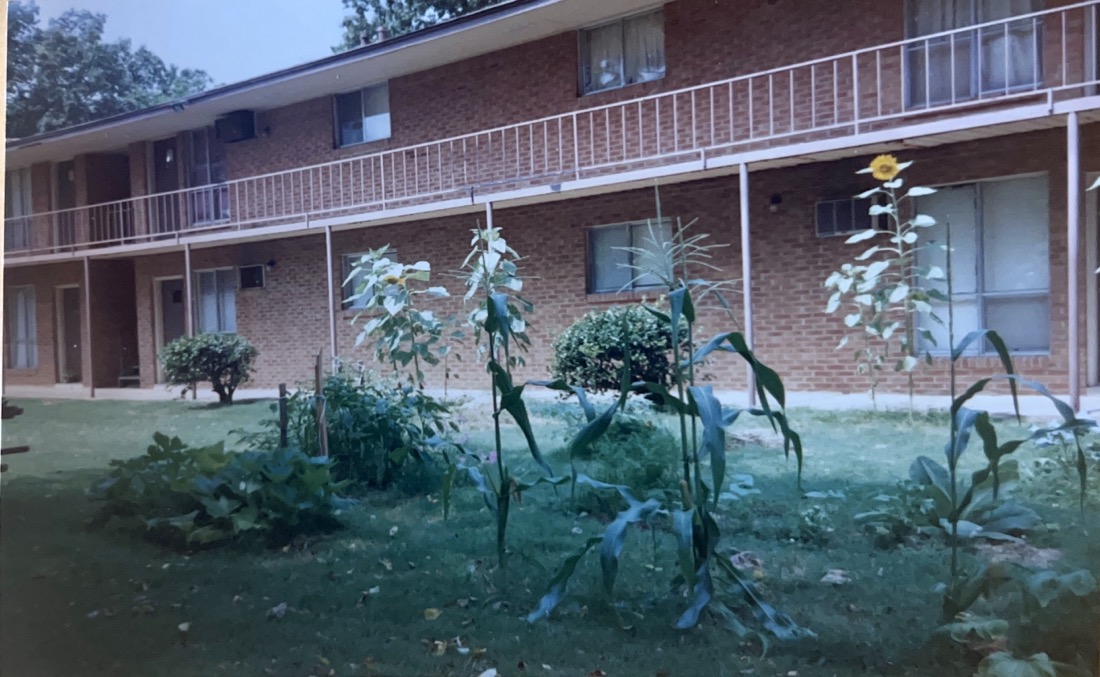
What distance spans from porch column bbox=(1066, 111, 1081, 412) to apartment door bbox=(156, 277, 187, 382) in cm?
441

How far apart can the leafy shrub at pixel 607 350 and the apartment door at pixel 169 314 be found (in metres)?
2.24

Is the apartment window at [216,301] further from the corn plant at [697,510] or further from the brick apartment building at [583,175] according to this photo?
the corn plant at [697,510]

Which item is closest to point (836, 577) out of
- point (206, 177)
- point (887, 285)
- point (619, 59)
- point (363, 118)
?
point (887, 285)

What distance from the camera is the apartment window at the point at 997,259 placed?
10.8 feet

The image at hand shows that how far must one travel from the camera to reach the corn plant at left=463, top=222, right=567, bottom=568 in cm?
318

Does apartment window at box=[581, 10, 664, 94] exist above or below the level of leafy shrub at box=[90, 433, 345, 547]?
above

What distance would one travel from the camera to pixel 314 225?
4.43 m

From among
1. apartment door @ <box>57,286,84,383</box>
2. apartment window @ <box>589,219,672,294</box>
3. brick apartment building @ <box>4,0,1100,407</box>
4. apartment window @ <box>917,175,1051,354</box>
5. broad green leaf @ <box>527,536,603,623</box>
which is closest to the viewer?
broad green leaf @ <box>527,536,603,623</box>

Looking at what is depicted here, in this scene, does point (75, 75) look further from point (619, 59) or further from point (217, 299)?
point (619, 59)

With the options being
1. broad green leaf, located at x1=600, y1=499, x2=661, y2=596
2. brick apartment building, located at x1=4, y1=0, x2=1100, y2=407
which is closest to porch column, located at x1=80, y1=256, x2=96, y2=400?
brick apartment building, located at x1=4, y1=0, x2=1100, y2=407

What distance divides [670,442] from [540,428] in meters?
0.63

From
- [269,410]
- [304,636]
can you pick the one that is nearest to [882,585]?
[304,636]

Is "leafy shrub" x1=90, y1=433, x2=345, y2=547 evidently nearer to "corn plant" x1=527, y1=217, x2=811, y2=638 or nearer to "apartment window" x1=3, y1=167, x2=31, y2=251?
"corn plant" x1=527, y1=217, x2=811, y2=638

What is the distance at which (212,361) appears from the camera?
14.9 feet
